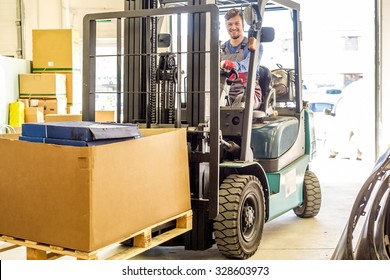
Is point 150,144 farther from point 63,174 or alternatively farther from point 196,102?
point 196,102

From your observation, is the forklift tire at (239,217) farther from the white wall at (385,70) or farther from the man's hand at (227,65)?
the white wall at (385,70)

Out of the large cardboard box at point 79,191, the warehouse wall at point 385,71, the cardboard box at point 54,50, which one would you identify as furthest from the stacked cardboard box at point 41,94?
the large cardboard box at point 79,191

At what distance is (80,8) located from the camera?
36.9 feet

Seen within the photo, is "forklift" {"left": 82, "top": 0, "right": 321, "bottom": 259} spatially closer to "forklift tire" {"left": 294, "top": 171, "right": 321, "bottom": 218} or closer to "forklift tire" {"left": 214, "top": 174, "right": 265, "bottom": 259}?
"forklift tire" {"left": 214, "top": 174, "right": 265, "bottom": 259}

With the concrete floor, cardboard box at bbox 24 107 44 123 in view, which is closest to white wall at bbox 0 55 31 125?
cardboard box at bbox 24 107 44 123

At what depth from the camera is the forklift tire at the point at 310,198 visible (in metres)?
5.27

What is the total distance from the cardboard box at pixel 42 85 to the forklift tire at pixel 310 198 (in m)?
5.02

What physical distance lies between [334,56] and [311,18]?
1759 mm

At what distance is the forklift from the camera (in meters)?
3.68

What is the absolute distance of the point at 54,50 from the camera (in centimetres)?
948

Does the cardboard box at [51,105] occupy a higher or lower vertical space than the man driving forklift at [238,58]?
lower

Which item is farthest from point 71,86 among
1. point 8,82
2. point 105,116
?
point 105,116

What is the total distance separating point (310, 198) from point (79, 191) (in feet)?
10.2
